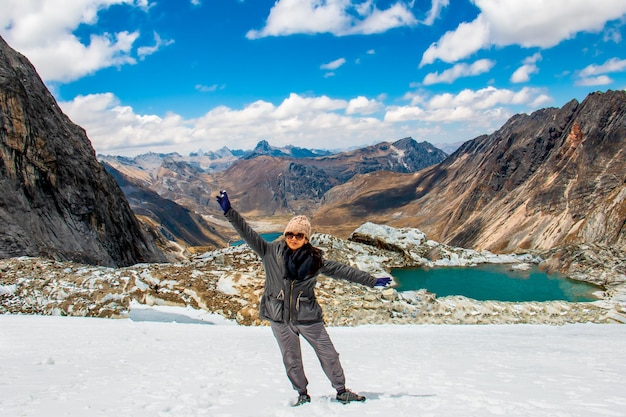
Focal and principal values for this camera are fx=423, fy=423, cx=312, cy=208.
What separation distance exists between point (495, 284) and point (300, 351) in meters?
48.7

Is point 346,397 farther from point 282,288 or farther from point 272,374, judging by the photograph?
point 272,374

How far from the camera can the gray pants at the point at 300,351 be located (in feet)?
27.0

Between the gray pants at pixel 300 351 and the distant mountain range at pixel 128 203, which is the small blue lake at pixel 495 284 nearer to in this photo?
the distant mountain range at pixel 128 203

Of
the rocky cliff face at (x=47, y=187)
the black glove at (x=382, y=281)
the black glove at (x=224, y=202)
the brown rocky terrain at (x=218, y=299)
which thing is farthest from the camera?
the rocky cliff face at (x=47, y=187)

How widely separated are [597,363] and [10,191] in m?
47.8

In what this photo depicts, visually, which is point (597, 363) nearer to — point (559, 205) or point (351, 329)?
point (351, 329)

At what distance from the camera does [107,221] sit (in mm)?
52062

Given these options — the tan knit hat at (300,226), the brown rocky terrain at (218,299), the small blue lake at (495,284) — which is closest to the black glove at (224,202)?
the tan knit hat at (300,226)

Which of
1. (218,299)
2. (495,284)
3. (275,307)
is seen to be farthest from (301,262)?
(495,284)

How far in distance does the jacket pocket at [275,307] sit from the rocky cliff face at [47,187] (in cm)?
3625

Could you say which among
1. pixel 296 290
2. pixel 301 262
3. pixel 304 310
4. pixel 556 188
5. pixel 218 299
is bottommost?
pixel 218 299

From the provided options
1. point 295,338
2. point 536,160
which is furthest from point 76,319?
point 536,160

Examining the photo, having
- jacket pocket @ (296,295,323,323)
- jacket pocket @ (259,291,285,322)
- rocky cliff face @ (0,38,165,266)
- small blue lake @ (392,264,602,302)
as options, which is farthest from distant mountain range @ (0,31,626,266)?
jacket pocket @ (296,295,323,323)

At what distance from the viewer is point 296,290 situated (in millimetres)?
8055
